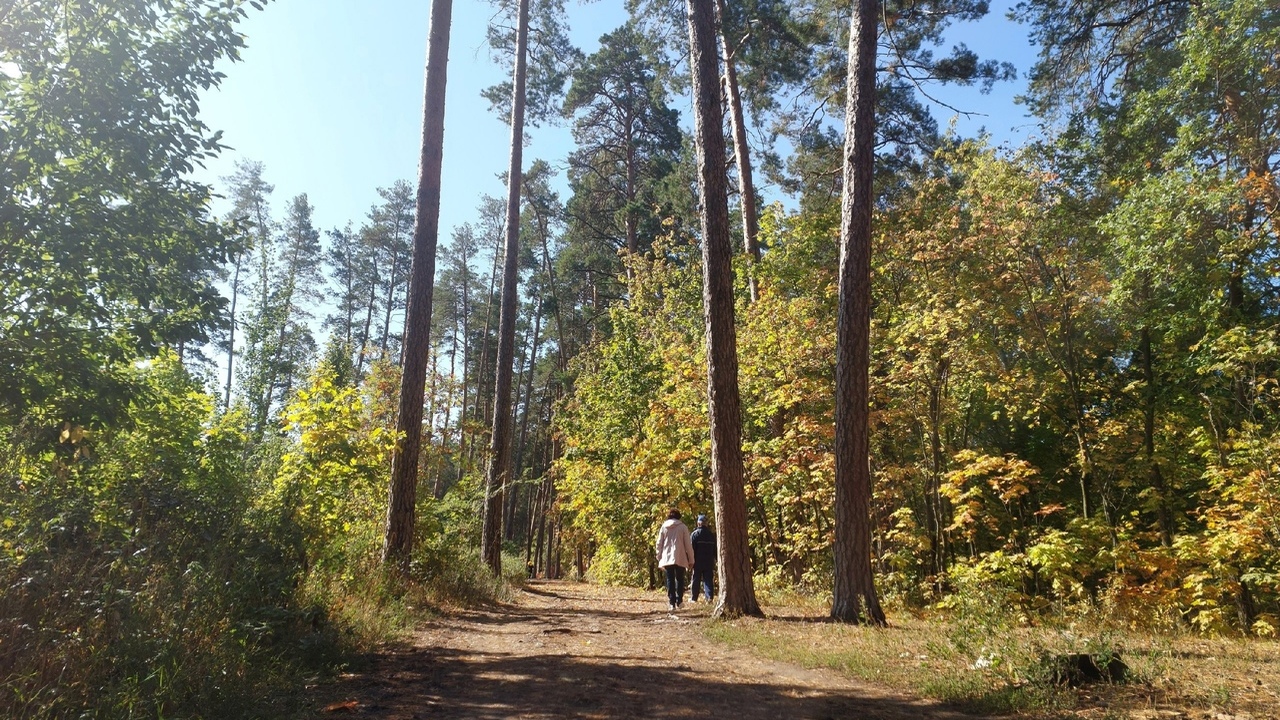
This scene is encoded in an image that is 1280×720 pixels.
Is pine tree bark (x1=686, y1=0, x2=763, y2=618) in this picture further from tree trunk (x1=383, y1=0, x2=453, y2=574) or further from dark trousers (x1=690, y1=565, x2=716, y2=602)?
tree trunk (x1=383, y1=0, x2=453, y2=574)

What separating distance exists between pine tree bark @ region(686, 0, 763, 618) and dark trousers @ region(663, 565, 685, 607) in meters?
2.00

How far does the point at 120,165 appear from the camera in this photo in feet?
15.7

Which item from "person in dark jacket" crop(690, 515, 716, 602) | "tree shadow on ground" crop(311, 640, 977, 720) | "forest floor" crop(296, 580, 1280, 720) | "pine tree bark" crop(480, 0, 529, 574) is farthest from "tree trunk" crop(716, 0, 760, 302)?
"tree shadow on ground" crop(311, 640, 977, 720)

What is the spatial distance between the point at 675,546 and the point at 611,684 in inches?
254

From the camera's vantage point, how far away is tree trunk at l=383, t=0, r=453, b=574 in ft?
33.9

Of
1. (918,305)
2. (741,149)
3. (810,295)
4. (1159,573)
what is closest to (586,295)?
(741,149)

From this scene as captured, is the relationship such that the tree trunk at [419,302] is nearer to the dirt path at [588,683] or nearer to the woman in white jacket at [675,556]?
the dirt path at [588,683]

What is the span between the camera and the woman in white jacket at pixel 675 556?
1152 centimetres

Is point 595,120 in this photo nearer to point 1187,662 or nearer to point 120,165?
point 120,165

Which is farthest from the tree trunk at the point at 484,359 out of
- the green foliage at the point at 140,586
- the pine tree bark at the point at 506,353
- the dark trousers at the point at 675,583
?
the green foliage at the point at 140,586

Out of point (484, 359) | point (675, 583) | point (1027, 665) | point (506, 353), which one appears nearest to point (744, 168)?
point (506, 353)

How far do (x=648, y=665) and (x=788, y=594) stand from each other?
19.7 feet

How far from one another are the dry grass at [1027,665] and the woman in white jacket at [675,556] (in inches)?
132

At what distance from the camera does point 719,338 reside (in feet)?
30.8
